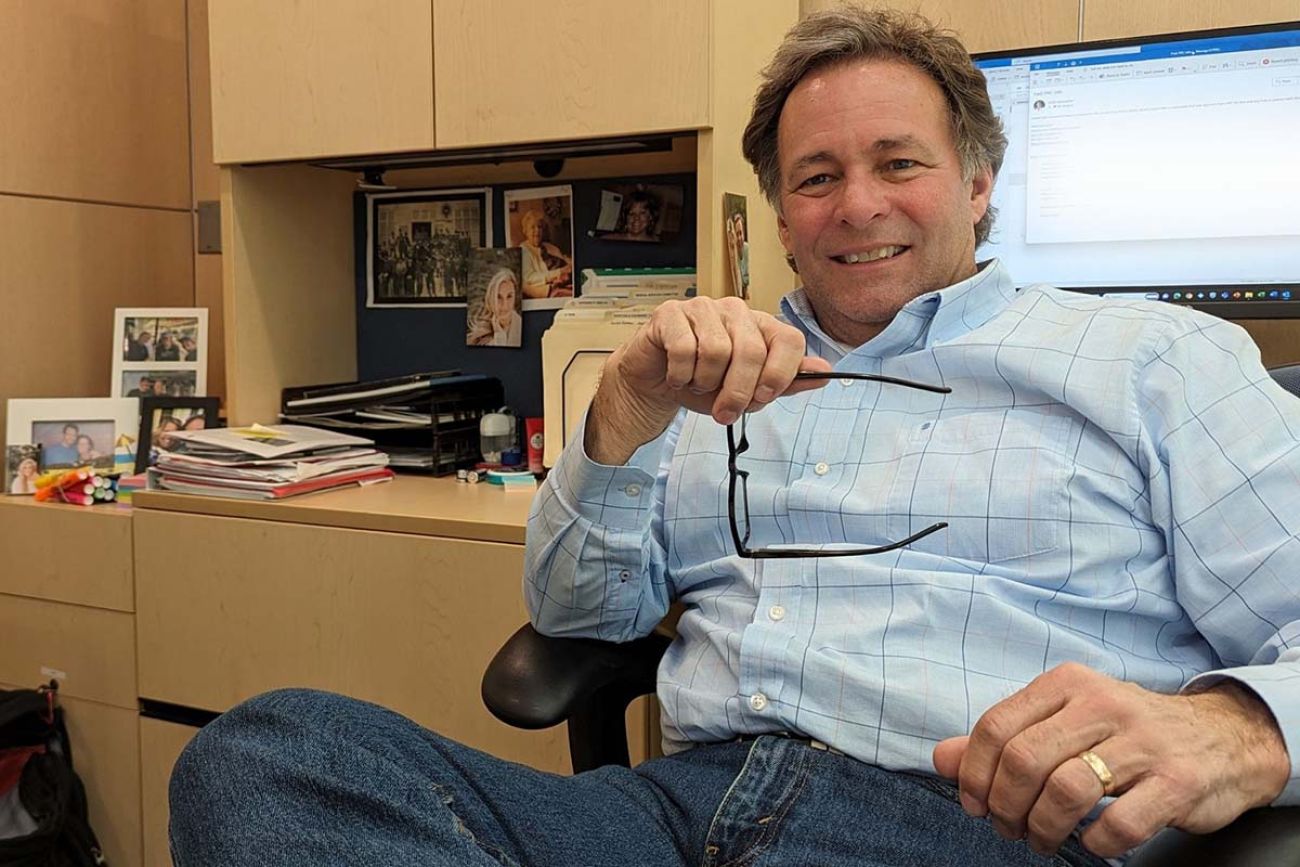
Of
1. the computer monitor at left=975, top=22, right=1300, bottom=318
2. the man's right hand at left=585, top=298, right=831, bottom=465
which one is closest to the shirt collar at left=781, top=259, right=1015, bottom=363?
the man's right hand at left=585, top=298, right=831, bottom=465

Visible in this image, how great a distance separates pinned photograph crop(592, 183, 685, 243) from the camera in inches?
79.7

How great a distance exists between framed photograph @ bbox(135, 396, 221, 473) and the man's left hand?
172cm

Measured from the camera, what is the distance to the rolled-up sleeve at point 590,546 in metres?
1.15

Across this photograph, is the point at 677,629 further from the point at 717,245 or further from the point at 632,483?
the point at 717,245

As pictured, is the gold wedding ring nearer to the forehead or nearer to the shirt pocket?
the shirt pocket

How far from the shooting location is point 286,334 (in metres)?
2.16

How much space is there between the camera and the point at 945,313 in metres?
1.17

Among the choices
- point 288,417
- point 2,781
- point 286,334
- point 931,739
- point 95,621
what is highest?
point 286,334

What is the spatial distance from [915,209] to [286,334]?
1.39 m

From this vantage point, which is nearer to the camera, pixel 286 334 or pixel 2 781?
pixel 2 781

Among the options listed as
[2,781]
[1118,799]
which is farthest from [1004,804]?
[2,781]

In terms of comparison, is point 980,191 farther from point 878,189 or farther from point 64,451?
point 64,451

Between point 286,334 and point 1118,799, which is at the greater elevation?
point 286,334

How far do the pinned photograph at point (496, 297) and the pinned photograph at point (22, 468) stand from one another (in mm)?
847
